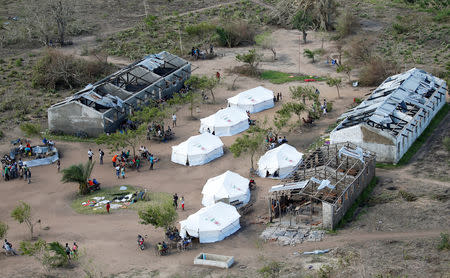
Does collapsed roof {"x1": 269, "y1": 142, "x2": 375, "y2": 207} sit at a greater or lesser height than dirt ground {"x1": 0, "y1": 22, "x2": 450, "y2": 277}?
greater

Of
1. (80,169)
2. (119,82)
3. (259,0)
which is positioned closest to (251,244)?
(80,169)

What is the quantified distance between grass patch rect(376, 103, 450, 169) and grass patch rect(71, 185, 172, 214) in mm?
16845

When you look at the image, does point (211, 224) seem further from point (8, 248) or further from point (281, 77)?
point (281, 77)

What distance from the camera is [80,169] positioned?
46.1 meters

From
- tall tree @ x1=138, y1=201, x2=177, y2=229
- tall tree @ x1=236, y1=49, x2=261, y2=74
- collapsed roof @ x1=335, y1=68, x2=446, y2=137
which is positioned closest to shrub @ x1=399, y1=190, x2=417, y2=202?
collapsed roof @ x1=335, y1=68, x2=446, y2=137

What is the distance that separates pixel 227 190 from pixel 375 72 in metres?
28.0

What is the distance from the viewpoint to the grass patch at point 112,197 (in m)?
44.4

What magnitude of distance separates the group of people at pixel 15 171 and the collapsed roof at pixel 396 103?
986 inches

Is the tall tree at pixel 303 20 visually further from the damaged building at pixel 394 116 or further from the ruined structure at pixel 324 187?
the ruined structure at pixel 324 187

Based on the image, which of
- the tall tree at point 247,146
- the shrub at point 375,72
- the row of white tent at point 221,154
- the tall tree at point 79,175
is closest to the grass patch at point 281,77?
the shrub at point 375,72

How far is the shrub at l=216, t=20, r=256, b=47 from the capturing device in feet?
265

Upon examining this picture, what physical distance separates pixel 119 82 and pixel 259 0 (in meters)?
43.4

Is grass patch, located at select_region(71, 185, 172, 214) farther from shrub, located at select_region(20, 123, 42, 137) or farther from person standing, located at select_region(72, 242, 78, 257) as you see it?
shrub, located at select_region(20, 123, 42, 137)

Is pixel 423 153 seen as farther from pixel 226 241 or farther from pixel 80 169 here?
pixel 80 169
